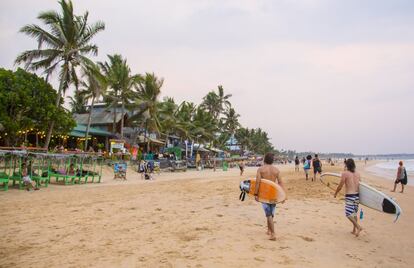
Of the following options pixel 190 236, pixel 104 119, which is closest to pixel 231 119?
pixel 104 119

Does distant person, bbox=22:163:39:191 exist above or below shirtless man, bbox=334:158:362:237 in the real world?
below

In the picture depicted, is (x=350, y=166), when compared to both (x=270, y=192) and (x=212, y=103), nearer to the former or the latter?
(x=270, y=192)

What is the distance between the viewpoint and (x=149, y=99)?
32.8 meters

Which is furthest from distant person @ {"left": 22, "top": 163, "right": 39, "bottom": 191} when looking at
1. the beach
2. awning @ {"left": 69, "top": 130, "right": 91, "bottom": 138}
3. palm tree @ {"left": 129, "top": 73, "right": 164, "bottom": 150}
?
palm tree @ {"left": 129, "top": 73, "right": 164, "bottom": 150}

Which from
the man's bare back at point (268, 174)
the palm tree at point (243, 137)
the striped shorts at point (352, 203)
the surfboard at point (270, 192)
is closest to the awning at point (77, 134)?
the man's bare back at point (268, 174)

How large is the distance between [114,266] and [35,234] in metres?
2.71

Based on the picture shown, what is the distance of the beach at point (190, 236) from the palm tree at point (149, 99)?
22389 millimetres

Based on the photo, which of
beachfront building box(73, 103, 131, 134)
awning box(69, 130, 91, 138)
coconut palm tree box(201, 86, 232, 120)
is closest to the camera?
awning box(69, 130, 91, 138)

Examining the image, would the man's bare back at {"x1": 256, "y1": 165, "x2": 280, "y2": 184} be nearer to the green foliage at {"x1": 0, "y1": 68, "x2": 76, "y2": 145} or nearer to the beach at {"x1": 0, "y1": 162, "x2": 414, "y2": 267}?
the beach at {"x1": 0, "y1": 162, "x2": 414, "y2": 267}

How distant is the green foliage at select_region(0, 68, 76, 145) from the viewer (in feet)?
60.7

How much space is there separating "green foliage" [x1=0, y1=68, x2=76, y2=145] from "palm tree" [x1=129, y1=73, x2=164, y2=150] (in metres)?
10.6

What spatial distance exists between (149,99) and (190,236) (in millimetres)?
27947

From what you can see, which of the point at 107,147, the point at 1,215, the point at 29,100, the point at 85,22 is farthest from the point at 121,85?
the point at 1,215

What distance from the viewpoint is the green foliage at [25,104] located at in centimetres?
1850
